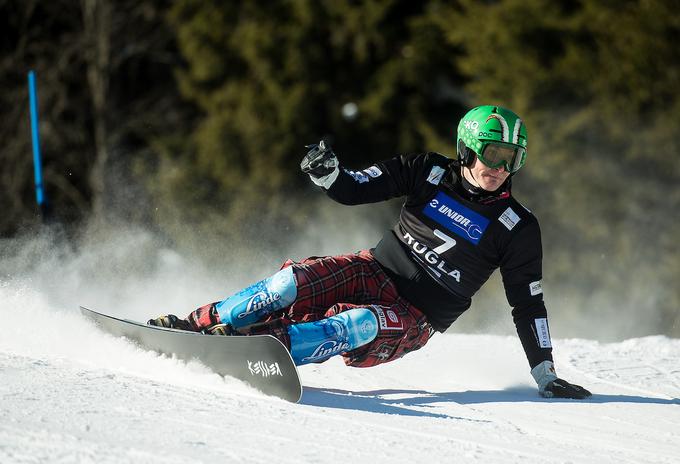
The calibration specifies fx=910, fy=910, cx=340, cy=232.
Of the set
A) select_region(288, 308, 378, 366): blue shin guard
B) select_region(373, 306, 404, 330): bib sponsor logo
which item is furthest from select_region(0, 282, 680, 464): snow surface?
select_region(373, 306, 404, 330): bib sponsor logo

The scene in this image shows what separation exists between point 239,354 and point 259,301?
17.4 inches

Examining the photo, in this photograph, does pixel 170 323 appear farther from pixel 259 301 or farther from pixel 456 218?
pixel 456 218

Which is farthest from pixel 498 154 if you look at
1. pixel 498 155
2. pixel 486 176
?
pixel 486 176

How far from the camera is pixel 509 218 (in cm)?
437

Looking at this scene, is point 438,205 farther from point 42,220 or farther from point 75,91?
point 75,91

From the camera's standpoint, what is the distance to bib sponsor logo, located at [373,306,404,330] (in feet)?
13.6

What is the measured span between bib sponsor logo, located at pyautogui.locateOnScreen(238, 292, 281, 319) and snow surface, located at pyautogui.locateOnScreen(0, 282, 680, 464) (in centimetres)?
37

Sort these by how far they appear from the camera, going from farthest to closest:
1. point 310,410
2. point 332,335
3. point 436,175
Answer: point 436,175 → point 332,335 → point 310,410

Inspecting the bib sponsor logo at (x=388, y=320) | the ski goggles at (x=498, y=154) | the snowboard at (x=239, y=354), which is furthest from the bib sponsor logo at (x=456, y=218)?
the snowboard at (x=239, y=354)

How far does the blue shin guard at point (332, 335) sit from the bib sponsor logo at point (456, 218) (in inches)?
25.1

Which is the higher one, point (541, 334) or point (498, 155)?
point (498, 155)

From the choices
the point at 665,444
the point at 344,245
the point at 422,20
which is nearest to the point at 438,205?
the point at 665,444

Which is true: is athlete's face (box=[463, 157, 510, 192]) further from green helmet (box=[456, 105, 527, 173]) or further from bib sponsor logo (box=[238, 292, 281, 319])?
bib sponsor logo (box=[238, 292, 281, 319])

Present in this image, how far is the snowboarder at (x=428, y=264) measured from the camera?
424 cm
